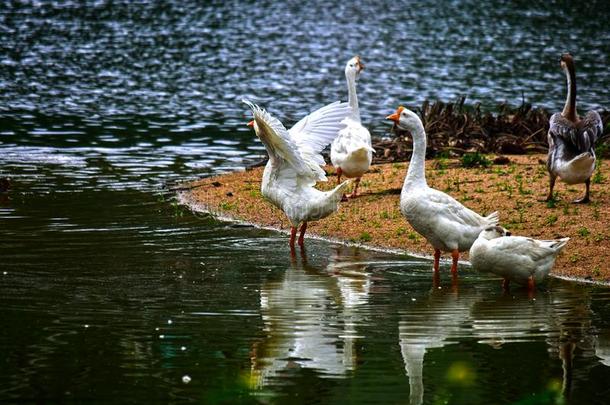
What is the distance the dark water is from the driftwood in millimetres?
3050

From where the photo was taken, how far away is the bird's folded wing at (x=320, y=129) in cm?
1441

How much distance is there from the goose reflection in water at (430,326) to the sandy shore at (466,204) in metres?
1.69

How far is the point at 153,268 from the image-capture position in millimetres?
12078

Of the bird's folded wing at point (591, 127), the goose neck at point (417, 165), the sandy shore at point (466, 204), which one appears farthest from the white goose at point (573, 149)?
the goose neck at point (417, 165)

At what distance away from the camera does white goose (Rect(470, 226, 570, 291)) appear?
431 inches

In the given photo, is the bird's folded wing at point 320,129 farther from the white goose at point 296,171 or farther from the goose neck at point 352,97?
the goose neck at point 352,97

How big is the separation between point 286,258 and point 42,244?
2.85m

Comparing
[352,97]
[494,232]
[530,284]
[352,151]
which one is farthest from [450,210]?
[352,97]

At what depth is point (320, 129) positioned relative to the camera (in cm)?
1451

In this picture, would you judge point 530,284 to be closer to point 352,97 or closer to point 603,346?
point 603,346

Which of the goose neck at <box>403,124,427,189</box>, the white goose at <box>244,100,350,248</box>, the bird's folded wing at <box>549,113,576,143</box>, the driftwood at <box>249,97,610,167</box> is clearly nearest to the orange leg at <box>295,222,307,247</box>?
the white goose at <box>244,100,350,248</box>

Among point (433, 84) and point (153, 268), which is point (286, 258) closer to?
point (153, 268)

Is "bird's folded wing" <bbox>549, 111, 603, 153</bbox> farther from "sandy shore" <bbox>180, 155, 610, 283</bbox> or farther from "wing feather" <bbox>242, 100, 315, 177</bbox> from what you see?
"wing feather" <bbox>242, 100, 315, 177</bbox>

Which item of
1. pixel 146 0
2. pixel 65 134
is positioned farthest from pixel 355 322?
pixel 146 0
